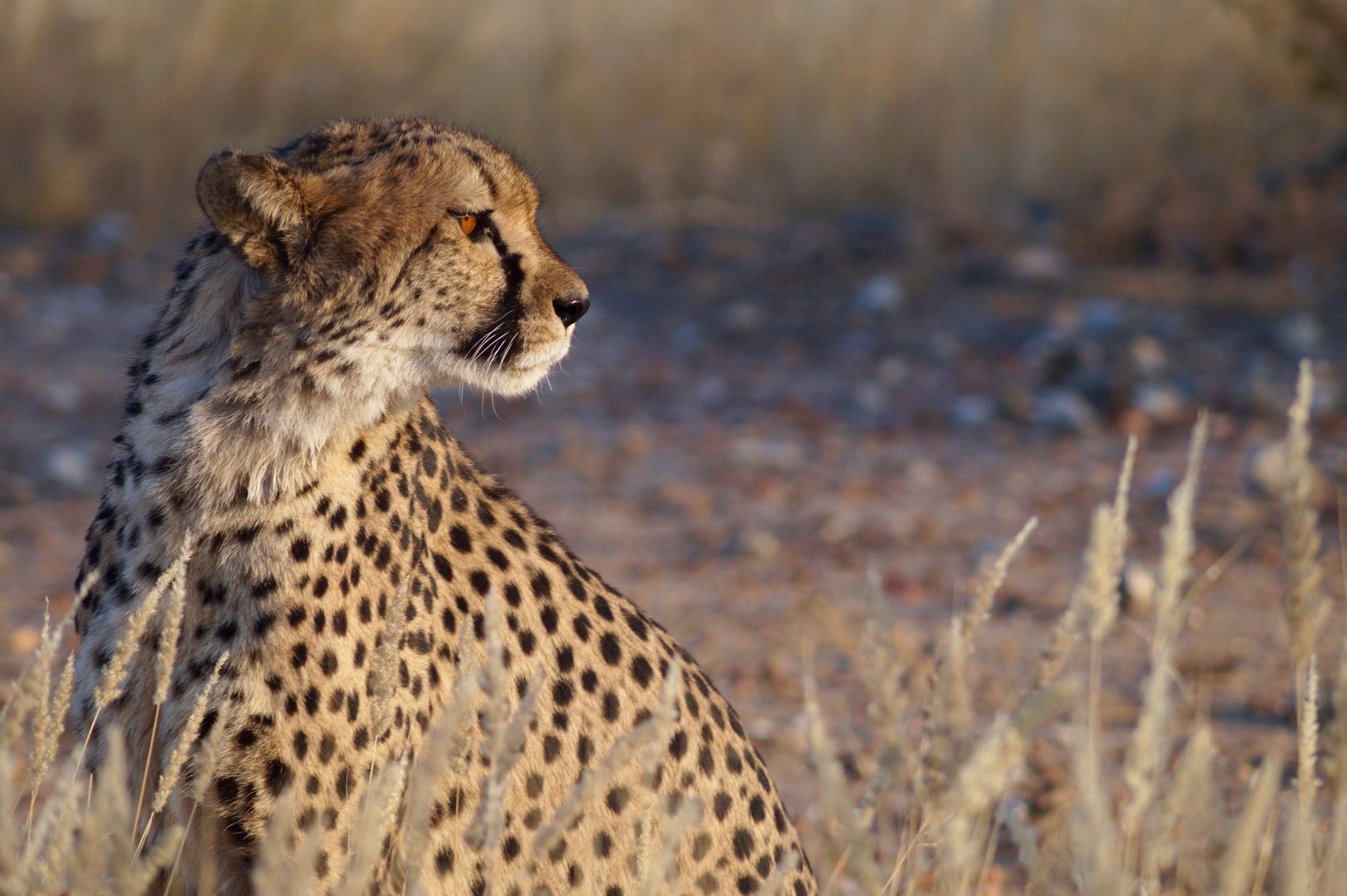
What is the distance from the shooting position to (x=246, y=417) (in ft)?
6.19

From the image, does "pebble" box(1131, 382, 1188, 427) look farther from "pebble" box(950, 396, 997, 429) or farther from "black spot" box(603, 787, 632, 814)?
"black spot" box(603, 787, 632, 814)

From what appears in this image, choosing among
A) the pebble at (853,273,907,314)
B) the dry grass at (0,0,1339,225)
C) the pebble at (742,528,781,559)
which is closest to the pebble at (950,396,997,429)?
the pebble at (853,273,907,314)

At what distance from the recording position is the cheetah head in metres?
1.88

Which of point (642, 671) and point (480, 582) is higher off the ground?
point (480, 582)

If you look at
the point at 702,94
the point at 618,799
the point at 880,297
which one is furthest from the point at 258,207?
the point at 702,94

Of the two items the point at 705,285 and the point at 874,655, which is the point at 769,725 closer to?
the point at 874,655

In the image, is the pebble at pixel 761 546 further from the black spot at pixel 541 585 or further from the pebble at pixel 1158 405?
the black spot at pixel 541 585

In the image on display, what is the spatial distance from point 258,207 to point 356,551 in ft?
1.54

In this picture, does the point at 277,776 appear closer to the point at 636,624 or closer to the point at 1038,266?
the point at 636,624

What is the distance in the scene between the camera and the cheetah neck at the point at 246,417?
→ 1.88 metres

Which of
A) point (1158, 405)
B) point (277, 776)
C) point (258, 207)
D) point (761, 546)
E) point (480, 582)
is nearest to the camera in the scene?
point (277, 776)

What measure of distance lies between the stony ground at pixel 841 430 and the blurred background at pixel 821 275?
16 mm

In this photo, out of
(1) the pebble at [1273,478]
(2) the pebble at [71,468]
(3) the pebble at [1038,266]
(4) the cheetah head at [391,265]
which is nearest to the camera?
(4) the cheetah head at [391,265]

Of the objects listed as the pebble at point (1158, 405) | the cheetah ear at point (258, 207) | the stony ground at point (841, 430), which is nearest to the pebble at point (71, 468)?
the stony ground at point (841, 430)
